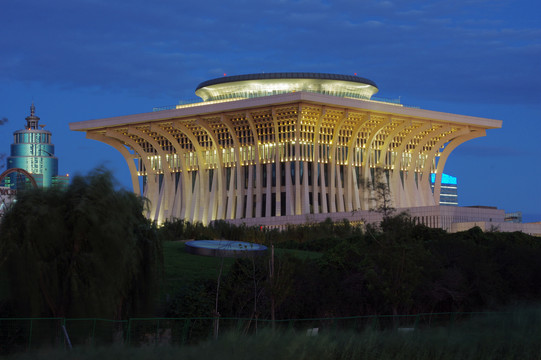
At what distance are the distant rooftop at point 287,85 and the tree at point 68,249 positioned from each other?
206 ft

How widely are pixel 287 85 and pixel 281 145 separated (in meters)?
6.69

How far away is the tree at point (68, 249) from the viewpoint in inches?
1254

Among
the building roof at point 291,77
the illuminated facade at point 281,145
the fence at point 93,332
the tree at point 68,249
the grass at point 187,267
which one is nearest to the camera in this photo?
the fence at point 93,332

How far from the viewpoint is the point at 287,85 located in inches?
3765

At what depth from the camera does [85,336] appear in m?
29.2

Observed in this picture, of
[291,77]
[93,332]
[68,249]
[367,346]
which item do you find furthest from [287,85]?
[367,346]

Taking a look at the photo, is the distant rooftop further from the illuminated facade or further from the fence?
the fence

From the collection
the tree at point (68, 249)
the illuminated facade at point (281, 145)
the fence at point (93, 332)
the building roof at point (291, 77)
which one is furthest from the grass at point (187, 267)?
the building roof at point (291, 77)

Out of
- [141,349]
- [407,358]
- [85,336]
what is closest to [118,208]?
[85,336]

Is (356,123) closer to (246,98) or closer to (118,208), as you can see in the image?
(246,98)

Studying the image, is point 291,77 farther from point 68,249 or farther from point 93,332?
point 93,332

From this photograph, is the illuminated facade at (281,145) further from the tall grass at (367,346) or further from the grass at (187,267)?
the tall grass at (367,346)

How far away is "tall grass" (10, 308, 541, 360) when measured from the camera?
2497 cm

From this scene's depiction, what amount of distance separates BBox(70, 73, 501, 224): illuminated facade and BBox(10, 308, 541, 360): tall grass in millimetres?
57311
